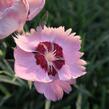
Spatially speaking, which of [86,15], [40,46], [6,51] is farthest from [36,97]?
[40,46]

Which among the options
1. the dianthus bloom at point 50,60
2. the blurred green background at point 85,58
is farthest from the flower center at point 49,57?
the blurred green background at point 85,58

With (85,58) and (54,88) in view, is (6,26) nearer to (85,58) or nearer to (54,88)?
(54,88)

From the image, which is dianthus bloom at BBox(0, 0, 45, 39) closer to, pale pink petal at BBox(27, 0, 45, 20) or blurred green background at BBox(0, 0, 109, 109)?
pale pink petal at BBox(27, 0, 45, 20)

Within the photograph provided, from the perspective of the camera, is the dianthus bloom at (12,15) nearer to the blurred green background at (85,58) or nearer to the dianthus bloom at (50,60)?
the dianthus bloom at (50,60)

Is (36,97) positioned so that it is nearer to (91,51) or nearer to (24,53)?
(91,51)

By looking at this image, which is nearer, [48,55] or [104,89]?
[48,55]

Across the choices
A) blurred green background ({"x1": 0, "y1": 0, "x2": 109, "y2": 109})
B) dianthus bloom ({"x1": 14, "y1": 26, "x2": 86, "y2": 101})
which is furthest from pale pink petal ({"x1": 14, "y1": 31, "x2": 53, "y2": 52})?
blurred green background ({"x1": 0, "y1": 0, "x2": 109, "y2": 109})
